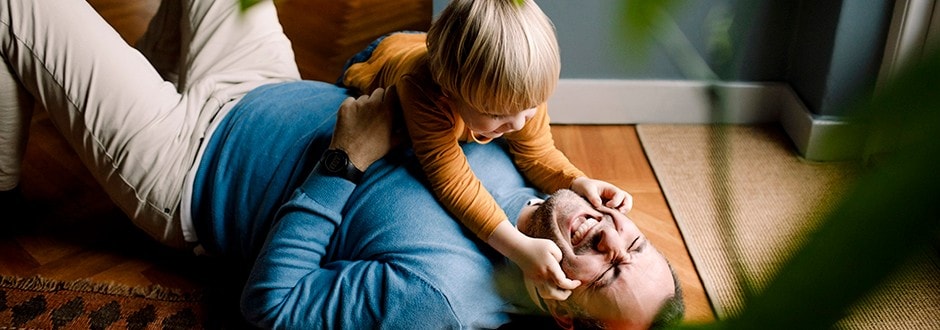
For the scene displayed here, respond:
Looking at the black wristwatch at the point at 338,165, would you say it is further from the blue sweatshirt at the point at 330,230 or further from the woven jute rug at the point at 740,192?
the woven jute rug at the point at 740,192

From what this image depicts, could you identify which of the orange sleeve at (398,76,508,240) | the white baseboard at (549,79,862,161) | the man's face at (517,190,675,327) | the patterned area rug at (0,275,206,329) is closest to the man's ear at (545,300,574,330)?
the man's face at (517,190,675,327)

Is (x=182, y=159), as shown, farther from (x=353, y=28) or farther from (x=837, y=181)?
(x=837, y=181)

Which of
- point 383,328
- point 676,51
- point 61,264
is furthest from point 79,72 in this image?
point 676,51

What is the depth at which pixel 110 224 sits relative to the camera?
160 centimetres

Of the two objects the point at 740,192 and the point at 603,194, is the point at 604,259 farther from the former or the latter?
the point at 740,192

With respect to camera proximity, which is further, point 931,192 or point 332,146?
point 332,146

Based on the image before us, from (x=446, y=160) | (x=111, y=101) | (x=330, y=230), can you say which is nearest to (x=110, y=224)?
(x=111, y=101)

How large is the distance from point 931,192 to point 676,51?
0.11 meters

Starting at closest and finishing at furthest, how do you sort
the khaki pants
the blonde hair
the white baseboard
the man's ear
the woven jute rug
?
the blonde hair → the man's ear → the khaki pants → the woven jute rug → the white baseboard

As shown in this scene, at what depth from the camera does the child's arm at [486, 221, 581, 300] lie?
1109 mm

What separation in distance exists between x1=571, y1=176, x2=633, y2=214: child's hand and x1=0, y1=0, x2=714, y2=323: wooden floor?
21 centimetres

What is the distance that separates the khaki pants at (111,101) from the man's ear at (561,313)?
579 millimetres

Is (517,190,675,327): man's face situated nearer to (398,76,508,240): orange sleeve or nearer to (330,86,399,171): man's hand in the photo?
(398,76,508,240): orange sleeve

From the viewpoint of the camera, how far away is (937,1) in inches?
60.2
